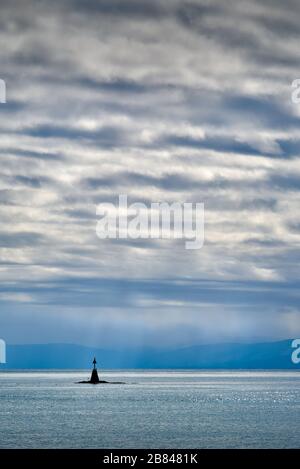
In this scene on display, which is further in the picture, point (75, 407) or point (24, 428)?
point (75, 407)

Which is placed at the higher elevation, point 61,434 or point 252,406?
point 252,406

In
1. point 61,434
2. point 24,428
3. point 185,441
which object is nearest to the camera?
point 185,441

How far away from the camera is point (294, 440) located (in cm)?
8619

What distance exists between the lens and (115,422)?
10588cm

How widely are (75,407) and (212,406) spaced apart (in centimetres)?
2461

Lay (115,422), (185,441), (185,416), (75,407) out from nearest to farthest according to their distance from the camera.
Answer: (185,441)
(115,422)
(185,416)
(75,407)
